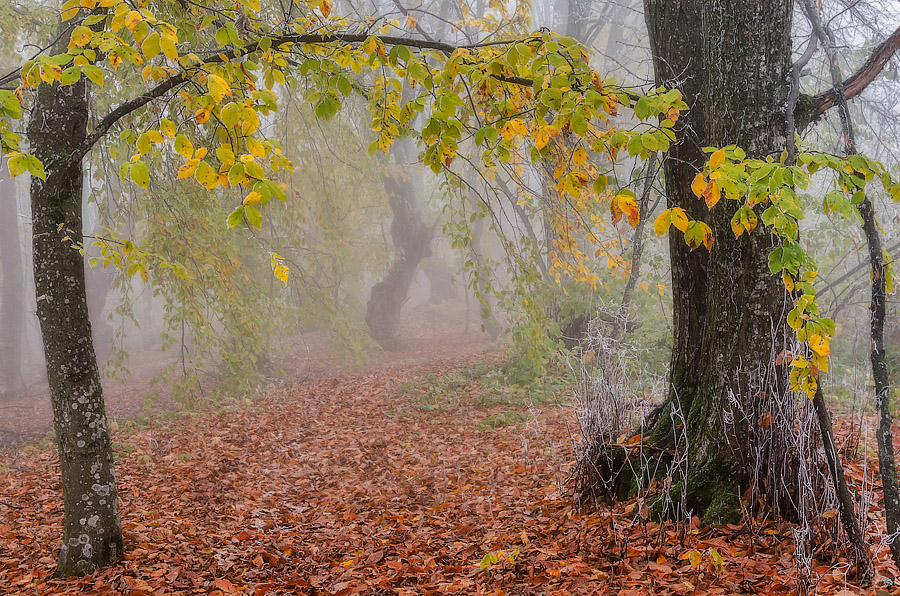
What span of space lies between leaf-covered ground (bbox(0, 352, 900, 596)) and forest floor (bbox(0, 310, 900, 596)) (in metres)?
0.01

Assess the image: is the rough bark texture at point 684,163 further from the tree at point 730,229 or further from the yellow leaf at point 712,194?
the yellow leaf at point 712,194

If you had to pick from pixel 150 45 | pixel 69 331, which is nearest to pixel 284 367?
pixel 69 331

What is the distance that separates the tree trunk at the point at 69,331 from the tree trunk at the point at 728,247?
Result: 3044 mm

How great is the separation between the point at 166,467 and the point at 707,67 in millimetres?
5117

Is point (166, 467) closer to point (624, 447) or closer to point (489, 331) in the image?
point (624, 447)

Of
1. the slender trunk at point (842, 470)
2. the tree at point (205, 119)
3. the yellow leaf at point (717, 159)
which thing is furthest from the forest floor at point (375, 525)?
the yellow leaf at point (717, 159)

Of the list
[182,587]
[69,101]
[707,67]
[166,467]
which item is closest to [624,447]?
[707,67]

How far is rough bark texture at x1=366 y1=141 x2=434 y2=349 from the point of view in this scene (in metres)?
14.6

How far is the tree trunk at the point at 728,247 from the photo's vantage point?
2.79 metres

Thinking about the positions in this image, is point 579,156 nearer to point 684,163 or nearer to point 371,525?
point 684,163

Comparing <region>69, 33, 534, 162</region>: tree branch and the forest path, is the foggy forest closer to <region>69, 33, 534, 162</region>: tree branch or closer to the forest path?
<region>69, 33, 534, 162</region>: tree branch

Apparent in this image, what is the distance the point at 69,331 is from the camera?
2994mm

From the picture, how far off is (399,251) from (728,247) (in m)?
12.6

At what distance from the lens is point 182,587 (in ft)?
9.70
